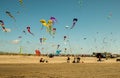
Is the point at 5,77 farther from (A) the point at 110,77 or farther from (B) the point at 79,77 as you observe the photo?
(A) the point at 110,77

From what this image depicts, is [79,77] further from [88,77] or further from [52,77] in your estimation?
[52,77]

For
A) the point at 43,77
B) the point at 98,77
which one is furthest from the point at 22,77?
the point at 98,77

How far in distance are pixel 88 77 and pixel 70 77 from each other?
1.53 m

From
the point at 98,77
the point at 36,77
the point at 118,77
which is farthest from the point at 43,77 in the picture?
the point at 118,77

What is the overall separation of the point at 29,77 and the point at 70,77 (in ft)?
11.3

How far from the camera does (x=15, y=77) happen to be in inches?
706

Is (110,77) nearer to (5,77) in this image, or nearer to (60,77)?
(60,77)

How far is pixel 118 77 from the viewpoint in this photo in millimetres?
18656

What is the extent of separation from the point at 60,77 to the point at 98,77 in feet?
10.7

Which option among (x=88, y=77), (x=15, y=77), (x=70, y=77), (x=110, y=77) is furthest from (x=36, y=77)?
(x=110, y=77)

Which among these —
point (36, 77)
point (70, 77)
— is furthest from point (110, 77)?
point (36, 77)

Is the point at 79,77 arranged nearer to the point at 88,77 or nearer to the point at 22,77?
the point at 88,77

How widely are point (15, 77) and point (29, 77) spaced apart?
1.16 meters

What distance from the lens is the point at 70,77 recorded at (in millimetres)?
18469
